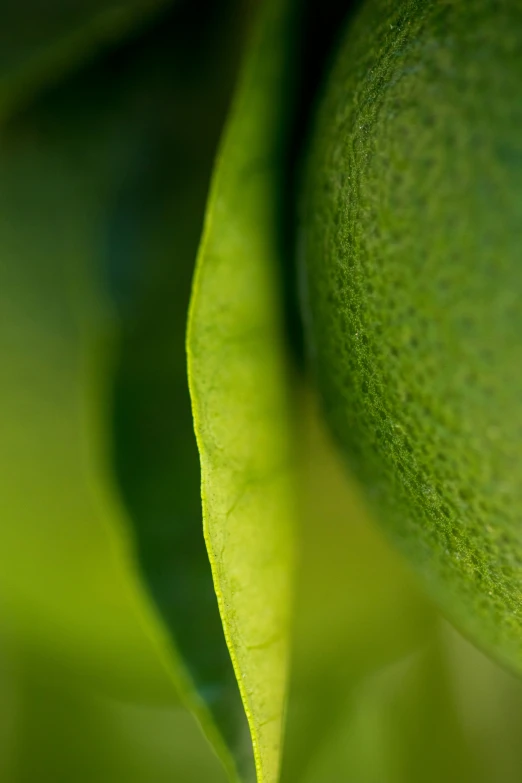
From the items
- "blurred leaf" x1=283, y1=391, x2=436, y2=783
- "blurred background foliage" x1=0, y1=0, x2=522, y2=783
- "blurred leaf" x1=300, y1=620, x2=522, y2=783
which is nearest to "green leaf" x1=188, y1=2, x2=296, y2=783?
"blurred background foliage" x1=0, y1=0, x2=522, y2=783

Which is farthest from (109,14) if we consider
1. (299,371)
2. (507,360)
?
(507,360)

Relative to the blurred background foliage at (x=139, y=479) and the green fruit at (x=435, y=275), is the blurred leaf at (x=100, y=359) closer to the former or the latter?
the blurred background foliage at (x=139, y=479)

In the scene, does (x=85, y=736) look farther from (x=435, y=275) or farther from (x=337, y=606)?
(x=435, y=275)

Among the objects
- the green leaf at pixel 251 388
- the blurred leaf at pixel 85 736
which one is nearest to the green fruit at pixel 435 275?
the green leaf at pixel 251 388

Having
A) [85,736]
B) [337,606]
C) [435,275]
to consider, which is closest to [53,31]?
[435,275]

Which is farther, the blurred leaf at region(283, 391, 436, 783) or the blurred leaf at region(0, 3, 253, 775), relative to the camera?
the blurred leaf at region(283, 391, 436, 783)

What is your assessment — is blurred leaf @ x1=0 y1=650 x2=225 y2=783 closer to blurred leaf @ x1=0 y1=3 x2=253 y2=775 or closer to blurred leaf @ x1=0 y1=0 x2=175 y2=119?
blurred leaf @ x1=0 y1=3 x2=253 y2=775
